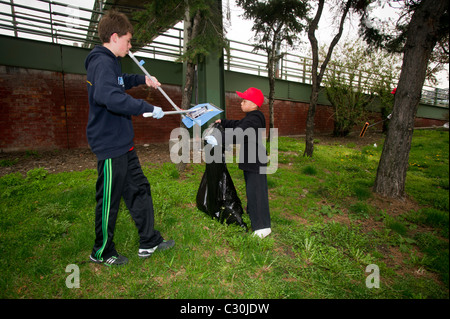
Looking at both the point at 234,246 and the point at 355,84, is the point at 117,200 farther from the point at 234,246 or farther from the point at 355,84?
the point at 355,84

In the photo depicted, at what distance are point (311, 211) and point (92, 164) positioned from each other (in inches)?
206

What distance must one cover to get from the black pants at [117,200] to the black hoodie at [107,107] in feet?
0.42

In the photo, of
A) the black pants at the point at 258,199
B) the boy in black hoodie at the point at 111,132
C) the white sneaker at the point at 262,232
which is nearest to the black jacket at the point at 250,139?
the black pants at the point at 258,199

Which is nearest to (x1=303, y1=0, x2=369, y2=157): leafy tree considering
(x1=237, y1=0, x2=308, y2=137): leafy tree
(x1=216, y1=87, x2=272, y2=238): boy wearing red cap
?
(x1=237, y1=0, x2=308, y2=137): leafy tree

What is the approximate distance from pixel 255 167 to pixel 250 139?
35 cm

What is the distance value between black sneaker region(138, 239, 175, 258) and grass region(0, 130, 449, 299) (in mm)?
63

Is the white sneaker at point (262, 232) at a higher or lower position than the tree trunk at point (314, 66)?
lower

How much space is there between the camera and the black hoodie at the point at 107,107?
2.04m

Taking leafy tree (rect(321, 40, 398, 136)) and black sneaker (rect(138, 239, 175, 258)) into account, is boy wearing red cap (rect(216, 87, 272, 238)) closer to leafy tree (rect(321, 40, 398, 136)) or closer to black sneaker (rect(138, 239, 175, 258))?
black sneaker (rect(138, 239, 175, 258))

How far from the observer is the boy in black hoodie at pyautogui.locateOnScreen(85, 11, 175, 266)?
2078 millimetres

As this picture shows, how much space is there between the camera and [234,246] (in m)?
2.76

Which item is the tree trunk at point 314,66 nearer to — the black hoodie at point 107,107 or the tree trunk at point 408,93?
the tree trunk at point 408,93

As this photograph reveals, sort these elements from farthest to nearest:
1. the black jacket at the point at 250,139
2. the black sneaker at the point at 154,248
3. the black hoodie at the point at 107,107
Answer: the black jacket at the point at 250,139
the black sneaker at the point at 154,248
the black hoodie at the point at 107,107

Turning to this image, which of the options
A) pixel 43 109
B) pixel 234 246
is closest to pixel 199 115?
pixel 234 246
